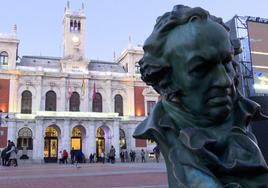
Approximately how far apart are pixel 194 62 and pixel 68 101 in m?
36.1

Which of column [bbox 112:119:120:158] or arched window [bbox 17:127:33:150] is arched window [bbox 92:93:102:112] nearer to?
column [bbox 112:119:120:158]

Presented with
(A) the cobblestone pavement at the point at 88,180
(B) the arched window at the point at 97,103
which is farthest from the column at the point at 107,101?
(A) the cobblestone pavement at the point at 88,180

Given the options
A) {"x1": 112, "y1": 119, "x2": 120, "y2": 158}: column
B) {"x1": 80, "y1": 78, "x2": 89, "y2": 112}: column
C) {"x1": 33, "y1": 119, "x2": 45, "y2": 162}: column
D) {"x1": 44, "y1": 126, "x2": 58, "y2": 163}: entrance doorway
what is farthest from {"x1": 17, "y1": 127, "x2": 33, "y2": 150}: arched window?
{"x1": 112, "y1": 119, "x2": 120, "y2": 158}: column

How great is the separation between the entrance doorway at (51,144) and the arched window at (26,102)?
2932 millimetres

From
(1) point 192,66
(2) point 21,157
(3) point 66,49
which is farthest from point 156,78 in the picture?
(3) point 66,49

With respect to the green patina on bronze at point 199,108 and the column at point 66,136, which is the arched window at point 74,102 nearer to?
the column at point 66,136

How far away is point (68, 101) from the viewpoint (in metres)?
36.7

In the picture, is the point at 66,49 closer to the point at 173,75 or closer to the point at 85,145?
the point at 85,145

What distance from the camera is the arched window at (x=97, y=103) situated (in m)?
38.0

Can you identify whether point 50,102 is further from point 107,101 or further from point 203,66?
point 203,66

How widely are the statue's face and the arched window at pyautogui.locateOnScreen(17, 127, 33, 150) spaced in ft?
113

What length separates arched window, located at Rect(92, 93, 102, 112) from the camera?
125 feet

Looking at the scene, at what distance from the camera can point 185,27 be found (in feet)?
4.61

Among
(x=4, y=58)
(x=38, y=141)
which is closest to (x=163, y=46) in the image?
(x=38, y=141)
